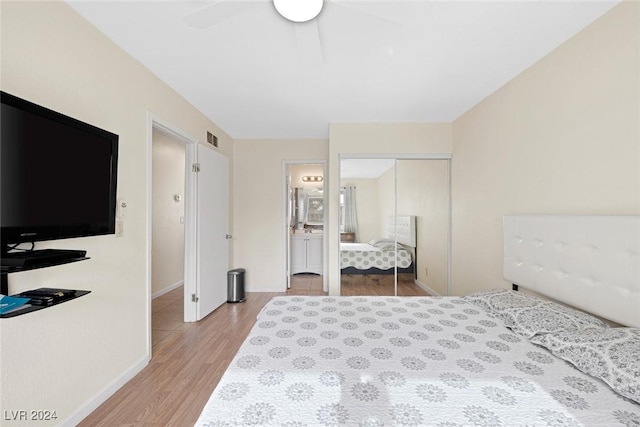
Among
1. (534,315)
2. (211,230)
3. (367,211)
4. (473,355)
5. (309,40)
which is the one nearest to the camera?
(473,355)

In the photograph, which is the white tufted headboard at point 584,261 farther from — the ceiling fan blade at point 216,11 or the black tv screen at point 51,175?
the black tv screen at point 51,175

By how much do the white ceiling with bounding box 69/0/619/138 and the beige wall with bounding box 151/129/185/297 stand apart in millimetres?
1612

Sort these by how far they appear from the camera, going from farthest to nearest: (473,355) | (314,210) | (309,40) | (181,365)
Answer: (314,210) → (181,365) → (309,40) → (473,355)

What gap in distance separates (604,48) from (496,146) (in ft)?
3.44

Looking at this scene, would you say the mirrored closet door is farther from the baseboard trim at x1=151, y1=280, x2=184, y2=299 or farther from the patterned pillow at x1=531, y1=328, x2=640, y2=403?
the baseboard trim at x1=151, y1=280, x2=184, y2=299

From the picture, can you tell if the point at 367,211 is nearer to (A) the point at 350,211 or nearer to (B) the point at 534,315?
(A) the point at 350,211

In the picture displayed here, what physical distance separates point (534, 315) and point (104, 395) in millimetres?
2750

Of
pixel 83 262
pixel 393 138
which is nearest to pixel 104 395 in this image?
pixel 83 262

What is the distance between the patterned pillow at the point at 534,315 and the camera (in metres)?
1.42

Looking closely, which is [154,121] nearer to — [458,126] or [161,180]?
[161,180]

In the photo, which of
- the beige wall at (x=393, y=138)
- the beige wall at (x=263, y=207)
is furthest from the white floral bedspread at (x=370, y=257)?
the beige wall at (x=263, y=207)

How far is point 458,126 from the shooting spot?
3373 millimetres

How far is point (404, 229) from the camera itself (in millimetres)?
3637

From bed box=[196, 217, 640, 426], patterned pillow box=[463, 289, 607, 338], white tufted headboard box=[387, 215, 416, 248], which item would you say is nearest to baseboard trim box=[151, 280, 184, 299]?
bed box=[196, 217, 640, 426]
